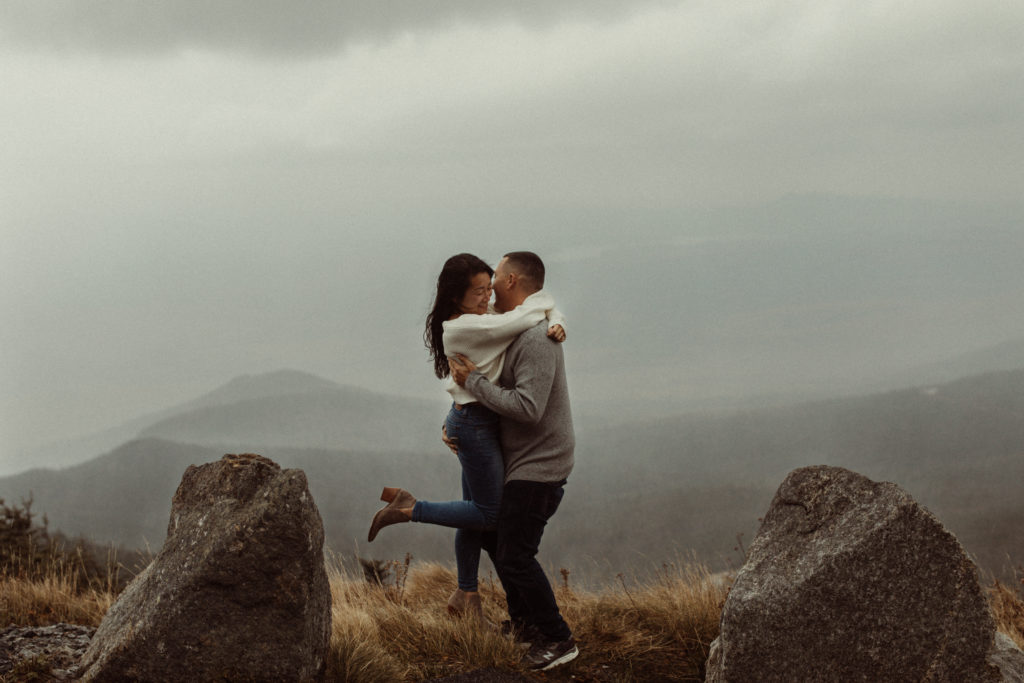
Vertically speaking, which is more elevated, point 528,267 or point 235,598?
point 528,267

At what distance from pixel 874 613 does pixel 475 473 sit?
2561 millimetres

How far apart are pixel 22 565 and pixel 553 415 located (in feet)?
23.4

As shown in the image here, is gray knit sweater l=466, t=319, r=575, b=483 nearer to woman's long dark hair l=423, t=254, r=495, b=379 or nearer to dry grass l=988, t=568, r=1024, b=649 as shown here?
woman's long dark hair l=423, t=254, r=495, b=379

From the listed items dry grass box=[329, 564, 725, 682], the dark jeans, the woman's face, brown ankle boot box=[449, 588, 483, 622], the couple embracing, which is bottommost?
dry grass box=[329, 564, 725, 682]

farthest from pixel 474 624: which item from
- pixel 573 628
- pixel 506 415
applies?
pixel 506 415

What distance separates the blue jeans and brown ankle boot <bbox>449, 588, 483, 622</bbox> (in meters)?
0.70

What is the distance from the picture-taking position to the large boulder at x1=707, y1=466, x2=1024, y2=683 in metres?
5.32

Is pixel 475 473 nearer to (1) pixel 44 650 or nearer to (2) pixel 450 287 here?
(2) pixel 450 287

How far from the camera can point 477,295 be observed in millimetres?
5770

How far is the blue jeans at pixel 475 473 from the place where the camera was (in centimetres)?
584

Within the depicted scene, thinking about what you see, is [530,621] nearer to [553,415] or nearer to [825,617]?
[553,415]

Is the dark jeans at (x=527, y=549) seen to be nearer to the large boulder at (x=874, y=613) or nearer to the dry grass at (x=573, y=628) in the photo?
the dry grass at (x=573, y=628)

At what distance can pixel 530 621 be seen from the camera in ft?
20.7

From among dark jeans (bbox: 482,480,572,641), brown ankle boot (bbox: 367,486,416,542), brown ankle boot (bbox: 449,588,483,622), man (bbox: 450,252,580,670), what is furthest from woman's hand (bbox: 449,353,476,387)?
brown ankle boot (bbox: 449,588,483,622)
